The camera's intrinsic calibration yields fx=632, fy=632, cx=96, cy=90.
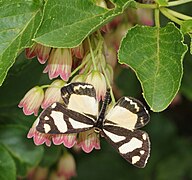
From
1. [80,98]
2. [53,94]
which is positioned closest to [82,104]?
[80,98]

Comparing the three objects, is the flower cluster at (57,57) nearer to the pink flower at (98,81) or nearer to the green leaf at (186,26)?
the pink flower at (98,81)

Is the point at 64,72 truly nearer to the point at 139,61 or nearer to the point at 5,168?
the point at 139,61

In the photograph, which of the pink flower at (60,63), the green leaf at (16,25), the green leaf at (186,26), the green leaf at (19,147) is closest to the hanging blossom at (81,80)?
the pink flower at (60,63)

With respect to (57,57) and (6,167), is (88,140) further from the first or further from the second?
(6,167)

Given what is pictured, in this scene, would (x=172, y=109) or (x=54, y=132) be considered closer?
(x=54, y=132)

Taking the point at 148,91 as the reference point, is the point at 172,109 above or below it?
below

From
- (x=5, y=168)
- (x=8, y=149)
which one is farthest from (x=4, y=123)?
(x=5, y=168)
